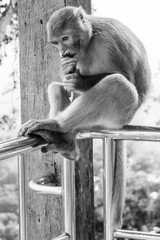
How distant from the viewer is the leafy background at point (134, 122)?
4105 mm

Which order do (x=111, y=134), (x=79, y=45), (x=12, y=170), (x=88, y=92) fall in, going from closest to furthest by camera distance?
1. (x=111, y=134)
2. (x=88, y=92)
3. (x=79, y=45)
4. (x=12, y=170)

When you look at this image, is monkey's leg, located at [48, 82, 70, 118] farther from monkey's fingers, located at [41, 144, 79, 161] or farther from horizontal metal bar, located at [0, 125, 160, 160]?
horizontal metal bar, located at [0, 125, 160, 160]

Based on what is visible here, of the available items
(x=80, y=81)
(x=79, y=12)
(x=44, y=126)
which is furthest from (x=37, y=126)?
(x=79, y=12)

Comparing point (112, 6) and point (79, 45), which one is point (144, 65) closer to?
point (79, 45)

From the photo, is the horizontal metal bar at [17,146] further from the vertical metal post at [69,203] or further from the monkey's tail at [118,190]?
the monkey's tail at [118,190]

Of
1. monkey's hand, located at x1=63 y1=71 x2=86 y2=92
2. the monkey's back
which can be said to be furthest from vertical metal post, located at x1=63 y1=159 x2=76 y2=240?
the monkey's back

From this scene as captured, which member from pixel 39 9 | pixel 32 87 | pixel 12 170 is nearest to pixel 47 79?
pixel 32 87

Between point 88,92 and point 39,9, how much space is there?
1.82ft

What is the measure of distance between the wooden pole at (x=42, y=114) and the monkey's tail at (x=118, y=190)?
0.52m

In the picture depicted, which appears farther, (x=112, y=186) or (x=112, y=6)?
(x=112, y=6)

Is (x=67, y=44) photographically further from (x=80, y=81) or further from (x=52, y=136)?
(x=52, y=136)

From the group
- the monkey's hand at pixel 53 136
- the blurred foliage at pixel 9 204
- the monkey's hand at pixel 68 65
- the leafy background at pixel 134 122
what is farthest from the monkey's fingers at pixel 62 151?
the blurred foliage at pixel 9 204

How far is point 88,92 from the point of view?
234 centimetres

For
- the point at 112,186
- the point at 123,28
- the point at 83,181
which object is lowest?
the point at 83,181
